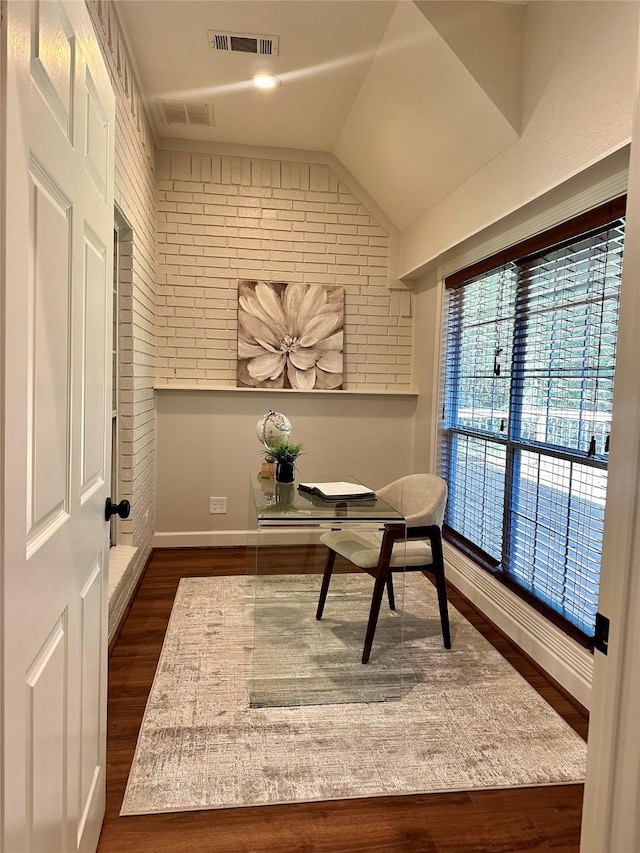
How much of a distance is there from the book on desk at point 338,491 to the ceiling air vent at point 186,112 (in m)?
2.56

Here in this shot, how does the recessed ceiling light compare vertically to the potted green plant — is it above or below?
above

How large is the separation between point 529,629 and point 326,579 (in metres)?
1.02

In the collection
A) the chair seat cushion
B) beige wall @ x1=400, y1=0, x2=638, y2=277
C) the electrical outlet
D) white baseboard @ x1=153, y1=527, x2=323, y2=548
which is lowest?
white baseboard @ x1=153, y1=527, x2=323, y2=548

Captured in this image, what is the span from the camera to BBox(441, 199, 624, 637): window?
7.64 feet

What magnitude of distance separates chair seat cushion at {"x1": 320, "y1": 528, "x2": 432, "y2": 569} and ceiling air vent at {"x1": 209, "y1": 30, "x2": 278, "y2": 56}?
249cm

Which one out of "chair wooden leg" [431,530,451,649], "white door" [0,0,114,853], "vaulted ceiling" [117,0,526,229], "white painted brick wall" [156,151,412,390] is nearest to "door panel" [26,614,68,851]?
"white door" [0,0,114,853]

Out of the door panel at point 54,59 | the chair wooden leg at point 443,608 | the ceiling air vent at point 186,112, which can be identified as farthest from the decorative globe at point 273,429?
the ceiling air vent at point 186,112

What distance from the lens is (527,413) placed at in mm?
2934

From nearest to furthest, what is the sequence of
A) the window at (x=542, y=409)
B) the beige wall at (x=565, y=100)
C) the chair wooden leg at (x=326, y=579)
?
the beige wall at (x=565, y=100) → the window at (x=542, y=409) → the chair wooden leg at (x=326, y=579)

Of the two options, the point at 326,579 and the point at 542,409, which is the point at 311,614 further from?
the point at 542,409

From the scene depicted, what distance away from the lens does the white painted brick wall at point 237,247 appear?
4258mm

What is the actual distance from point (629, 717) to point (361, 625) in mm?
2048

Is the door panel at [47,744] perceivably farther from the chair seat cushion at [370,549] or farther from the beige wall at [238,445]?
the beige wall at [238,445]

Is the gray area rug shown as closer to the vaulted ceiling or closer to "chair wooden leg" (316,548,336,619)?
"chair wooden leg" (316,548,336,619)
